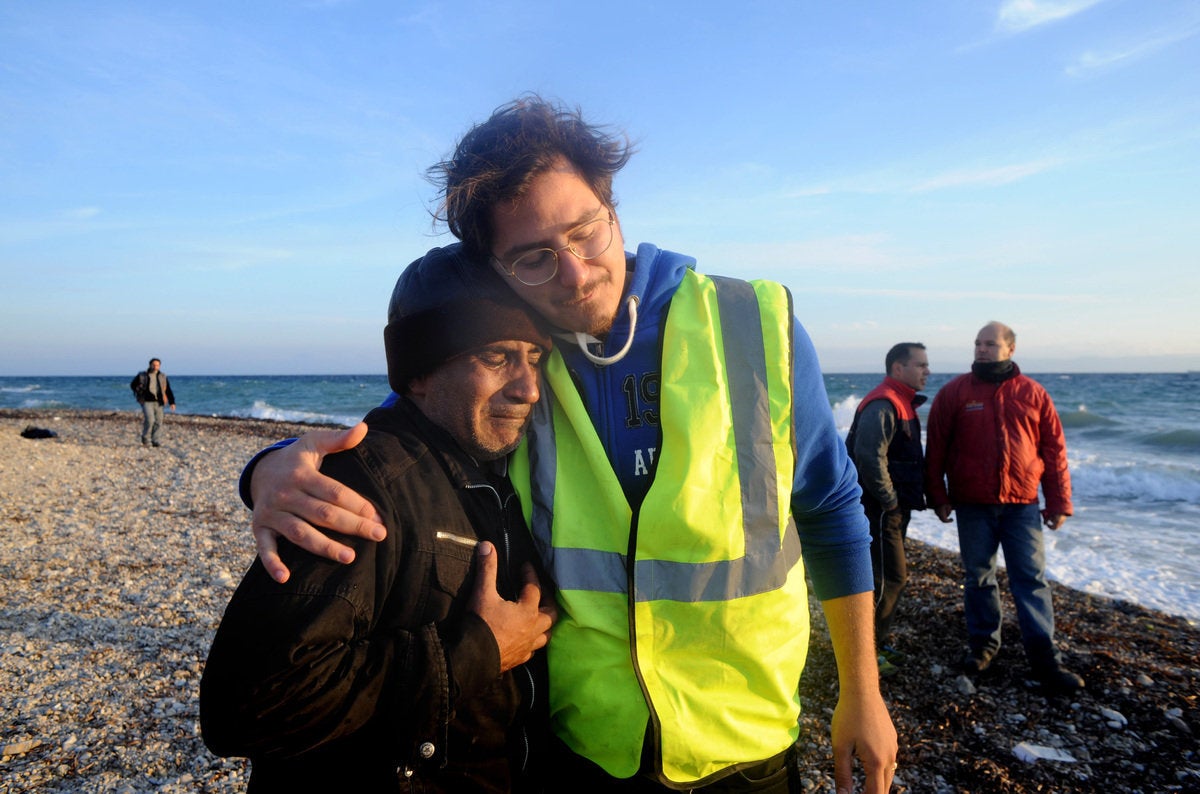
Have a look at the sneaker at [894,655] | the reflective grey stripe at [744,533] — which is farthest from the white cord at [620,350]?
the sneaker at [894,655]

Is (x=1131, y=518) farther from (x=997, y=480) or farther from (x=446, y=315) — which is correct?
(x=446, y=315)

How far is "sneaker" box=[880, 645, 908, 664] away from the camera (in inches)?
223

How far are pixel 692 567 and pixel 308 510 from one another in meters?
0.88

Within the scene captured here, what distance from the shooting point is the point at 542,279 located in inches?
73.4

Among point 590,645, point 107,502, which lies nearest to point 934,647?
point 590,645

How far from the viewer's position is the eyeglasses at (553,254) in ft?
6.06

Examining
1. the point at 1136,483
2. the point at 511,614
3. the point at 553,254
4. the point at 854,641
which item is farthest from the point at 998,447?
the point at 1136,483

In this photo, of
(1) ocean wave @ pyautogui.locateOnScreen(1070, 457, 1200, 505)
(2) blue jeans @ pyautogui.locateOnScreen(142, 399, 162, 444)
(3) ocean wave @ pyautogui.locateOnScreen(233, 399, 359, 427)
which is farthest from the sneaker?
(3) ocean wave @ pyautogui.locateOnScreen(233, 399, 359, 427)

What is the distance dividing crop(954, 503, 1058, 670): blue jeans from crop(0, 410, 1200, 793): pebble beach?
0.29 metres

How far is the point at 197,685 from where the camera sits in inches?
181

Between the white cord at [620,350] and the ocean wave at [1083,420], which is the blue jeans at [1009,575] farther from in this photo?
the ocean wave at [1083,420]

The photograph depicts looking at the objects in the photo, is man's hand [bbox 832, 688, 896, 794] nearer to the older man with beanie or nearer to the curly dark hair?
the older man with beanie

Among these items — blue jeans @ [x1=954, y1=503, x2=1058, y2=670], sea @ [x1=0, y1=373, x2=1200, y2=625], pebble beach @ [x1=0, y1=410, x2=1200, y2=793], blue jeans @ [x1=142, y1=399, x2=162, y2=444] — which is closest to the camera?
pebble beach @ [x1=0, y1=410, x2=1200, y2=793]

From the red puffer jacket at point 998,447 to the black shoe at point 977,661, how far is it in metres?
1.18
